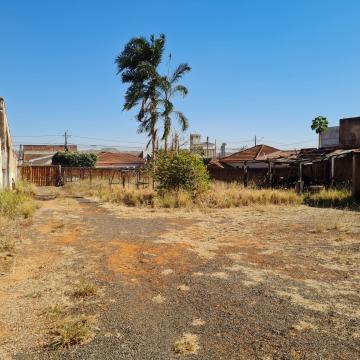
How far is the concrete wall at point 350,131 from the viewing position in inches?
1223

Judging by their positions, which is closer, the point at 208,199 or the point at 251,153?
the point at 208,199

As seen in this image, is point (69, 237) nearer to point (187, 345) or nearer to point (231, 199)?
point (187, 345)

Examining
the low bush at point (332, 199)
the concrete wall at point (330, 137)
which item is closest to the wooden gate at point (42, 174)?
the low bush at point (332, 199)

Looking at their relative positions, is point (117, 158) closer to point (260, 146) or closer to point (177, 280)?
point (260, 146)

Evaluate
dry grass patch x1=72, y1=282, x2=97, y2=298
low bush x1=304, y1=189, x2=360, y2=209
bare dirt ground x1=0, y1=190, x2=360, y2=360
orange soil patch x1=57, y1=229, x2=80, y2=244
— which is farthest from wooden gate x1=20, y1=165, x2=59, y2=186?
dry grass patch x1=72, y1=282, x2=97, y2=298

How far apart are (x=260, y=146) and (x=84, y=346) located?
42.4m

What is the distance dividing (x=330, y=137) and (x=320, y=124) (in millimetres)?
2002

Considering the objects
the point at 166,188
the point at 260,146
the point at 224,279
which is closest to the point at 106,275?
the point at 224,279

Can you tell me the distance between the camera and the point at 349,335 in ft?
14.0

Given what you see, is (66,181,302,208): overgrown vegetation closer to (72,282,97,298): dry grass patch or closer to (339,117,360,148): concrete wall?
(72,282,97,298): dry grass patch

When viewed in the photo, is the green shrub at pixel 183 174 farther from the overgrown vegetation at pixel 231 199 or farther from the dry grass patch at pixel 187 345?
the dry grass patch at pixel 187 345

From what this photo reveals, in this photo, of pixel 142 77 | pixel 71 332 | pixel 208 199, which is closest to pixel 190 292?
pixel 71 332

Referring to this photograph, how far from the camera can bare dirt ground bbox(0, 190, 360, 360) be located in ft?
13.5

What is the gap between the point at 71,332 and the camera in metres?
4.29
